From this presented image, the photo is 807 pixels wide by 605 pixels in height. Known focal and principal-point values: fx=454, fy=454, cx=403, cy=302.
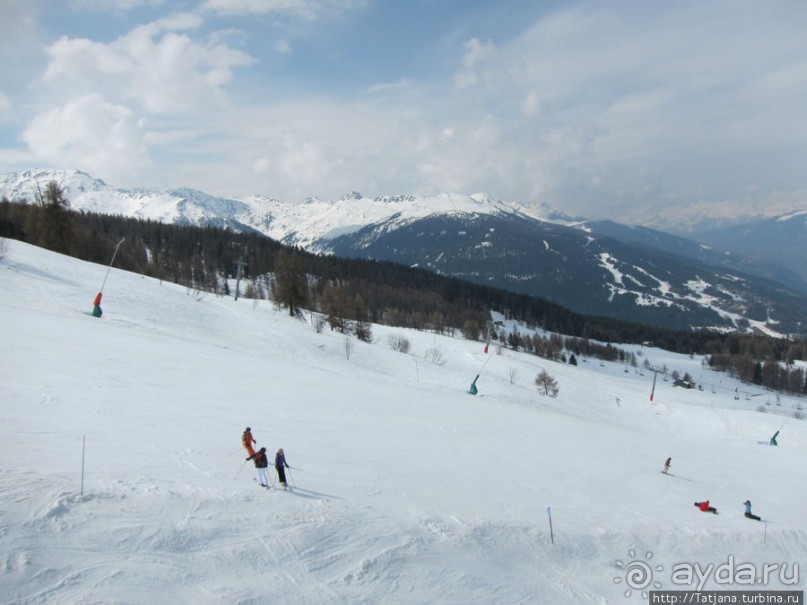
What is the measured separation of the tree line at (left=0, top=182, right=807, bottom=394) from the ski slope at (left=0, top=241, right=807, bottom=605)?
1556 inches

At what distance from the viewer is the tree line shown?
117 m

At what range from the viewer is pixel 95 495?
1038 centimetres

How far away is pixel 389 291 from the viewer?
531 ft

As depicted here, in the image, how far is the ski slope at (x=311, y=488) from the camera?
9.52 m

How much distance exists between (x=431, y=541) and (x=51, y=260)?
148ft

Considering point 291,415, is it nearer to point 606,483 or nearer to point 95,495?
point 95,495

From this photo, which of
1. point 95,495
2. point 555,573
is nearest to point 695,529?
point 555,573

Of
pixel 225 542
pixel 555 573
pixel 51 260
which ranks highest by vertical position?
pixel 51 260

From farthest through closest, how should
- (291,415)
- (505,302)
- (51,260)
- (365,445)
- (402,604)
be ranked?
1. (505,302)
2. (51,260)
3. (291,415)
4. (365,445)
5. (402,604)

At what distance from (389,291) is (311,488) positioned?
487 ft

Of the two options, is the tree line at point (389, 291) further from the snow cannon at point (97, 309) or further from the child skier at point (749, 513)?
the child skier at point (749, 513)

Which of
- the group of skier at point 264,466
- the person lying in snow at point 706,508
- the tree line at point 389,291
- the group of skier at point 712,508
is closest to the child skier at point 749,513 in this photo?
the group of skier at point 712,508

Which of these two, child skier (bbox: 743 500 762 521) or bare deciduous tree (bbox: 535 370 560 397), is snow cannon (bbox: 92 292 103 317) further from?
bare deciduous tree (bbox: 535 370 560 397)

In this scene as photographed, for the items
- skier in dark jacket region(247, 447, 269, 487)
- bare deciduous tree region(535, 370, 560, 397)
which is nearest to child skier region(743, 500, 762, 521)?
skier in dark jacket region(247, 447, 269, 487)
